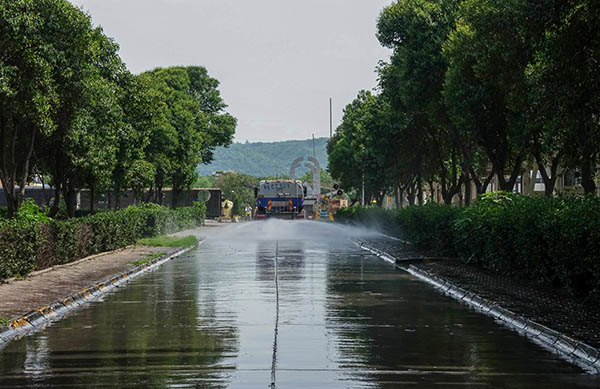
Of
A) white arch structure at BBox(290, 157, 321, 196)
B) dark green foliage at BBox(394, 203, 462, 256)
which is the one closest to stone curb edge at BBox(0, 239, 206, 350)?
dark green foliage at BBox(394, 203, 462, 256)

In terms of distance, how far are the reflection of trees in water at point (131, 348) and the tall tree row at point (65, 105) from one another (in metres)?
11.3

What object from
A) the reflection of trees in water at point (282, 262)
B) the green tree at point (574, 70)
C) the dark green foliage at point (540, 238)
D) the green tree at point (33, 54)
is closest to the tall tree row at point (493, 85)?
the green tree at point (574, 70)

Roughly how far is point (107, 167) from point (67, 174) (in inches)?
65.7

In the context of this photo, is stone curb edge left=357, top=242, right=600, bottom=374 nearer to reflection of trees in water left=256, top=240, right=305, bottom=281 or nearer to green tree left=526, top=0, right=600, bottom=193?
green tree left=526, top=0, right=600, bottom=193

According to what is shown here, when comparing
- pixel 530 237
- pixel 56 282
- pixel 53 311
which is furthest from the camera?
pixel 56 282

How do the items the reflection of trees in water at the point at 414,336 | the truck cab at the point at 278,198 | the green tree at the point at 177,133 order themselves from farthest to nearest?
the truck cab at the point at 278,198, the green tree at the point at 177,133, the reflection of trees in water at the point at 414,336

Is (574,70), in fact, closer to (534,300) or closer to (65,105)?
(534,300)

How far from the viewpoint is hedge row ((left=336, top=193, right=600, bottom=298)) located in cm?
1593

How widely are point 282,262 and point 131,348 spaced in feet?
59.9

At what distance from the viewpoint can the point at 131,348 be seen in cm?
1162

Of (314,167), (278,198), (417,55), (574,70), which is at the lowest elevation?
(278,198)

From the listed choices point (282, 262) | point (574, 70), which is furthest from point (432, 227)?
point (574, 70)

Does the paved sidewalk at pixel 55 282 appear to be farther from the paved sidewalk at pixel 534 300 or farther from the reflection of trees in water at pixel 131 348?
the paved sidewalk at pixel 534 300

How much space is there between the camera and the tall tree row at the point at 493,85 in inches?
671
